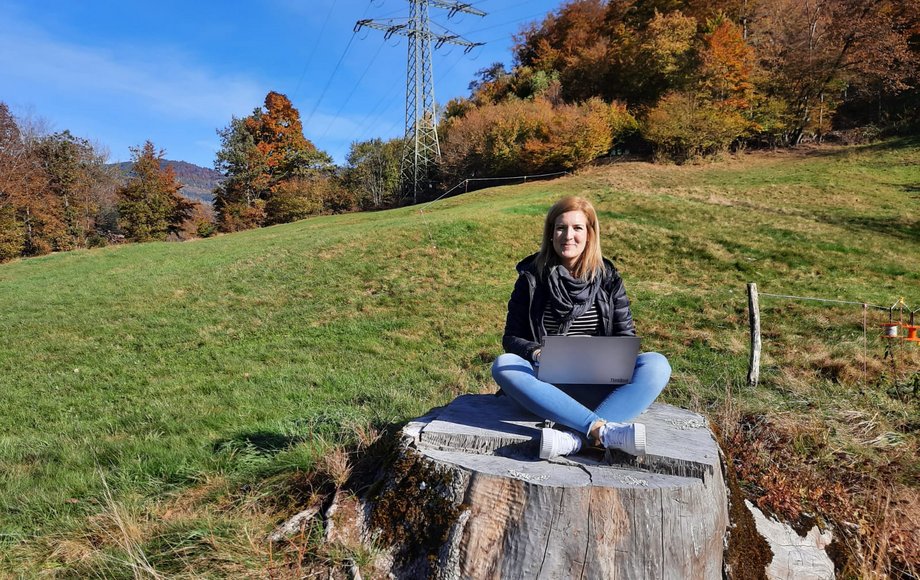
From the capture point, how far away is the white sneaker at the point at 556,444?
2068 mm

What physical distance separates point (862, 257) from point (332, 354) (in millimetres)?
12292

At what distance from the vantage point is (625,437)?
79.7 inches

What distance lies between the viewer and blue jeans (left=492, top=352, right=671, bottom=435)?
227cm

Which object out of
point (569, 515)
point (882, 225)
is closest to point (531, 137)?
point (882, 225)

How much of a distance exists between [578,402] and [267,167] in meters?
41.7

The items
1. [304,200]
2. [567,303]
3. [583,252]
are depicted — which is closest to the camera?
[567,303]

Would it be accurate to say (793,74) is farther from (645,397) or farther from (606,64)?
(645,397)

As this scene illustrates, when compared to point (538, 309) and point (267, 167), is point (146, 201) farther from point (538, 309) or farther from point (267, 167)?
point (538, 309)

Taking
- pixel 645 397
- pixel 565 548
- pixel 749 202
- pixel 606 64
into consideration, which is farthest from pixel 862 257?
pixel 606 64

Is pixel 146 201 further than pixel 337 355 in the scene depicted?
Yes

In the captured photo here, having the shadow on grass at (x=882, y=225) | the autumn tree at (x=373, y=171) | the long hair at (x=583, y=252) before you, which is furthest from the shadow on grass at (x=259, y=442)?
the autumn tree at (x=373, y=171)

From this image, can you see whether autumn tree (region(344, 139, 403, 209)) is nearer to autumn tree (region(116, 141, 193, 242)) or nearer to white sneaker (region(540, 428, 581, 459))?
autumn tree (region(116, 141, 193, 242))

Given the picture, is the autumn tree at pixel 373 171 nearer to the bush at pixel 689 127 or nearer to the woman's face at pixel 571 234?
the bush at pixel 689 127

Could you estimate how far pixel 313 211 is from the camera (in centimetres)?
3828
